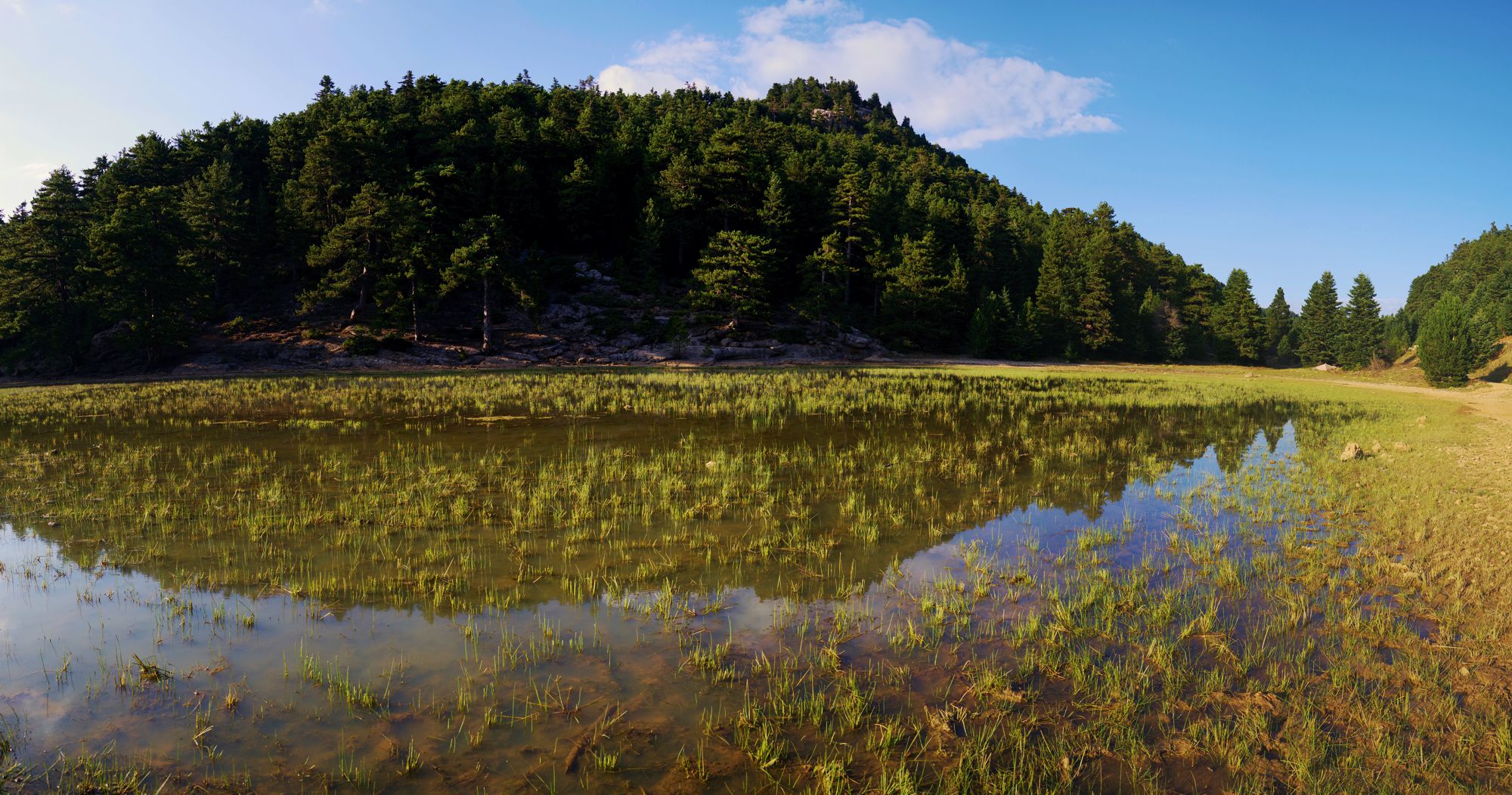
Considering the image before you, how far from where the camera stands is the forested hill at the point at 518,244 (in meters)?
47.9

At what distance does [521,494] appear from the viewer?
12367 mm

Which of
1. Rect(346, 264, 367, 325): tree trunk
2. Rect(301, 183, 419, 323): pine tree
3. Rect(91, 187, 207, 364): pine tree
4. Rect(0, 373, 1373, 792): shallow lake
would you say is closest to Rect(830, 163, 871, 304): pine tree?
Rect(301, 183, 419, 323): pine tree

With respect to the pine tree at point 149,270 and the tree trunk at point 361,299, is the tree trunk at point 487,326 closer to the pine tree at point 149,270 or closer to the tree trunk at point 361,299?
the tree trunk at point 361,299

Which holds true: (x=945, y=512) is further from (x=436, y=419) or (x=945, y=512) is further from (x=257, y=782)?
(x=436, y=419)

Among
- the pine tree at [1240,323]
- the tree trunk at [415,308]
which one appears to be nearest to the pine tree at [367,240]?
the tree trunk at [415,308]

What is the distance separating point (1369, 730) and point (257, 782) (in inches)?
325

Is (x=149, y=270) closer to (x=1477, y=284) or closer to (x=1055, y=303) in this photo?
(x=1055, y=303)

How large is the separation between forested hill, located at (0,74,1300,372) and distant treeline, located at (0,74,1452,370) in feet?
0.81

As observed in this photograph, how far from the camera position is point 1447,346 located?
43219 mm

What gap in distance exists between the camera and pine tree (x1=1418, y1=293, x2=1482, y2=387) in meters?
43.2

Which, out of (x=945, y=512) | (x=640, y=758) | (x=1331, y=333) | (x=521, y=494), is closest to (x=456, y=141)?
(x=521, y=494)

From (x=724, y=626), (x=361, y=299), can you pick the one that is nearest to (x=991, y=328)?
(x=361, y=299)

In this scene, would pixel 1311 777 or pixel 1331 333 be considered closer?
pixel 1311 777

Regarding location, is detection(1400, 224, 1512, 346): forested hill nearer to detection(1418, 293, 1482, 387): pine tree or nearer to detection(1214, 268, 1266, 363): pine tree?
detection(1214, 268, 1266, 363): pine tree
